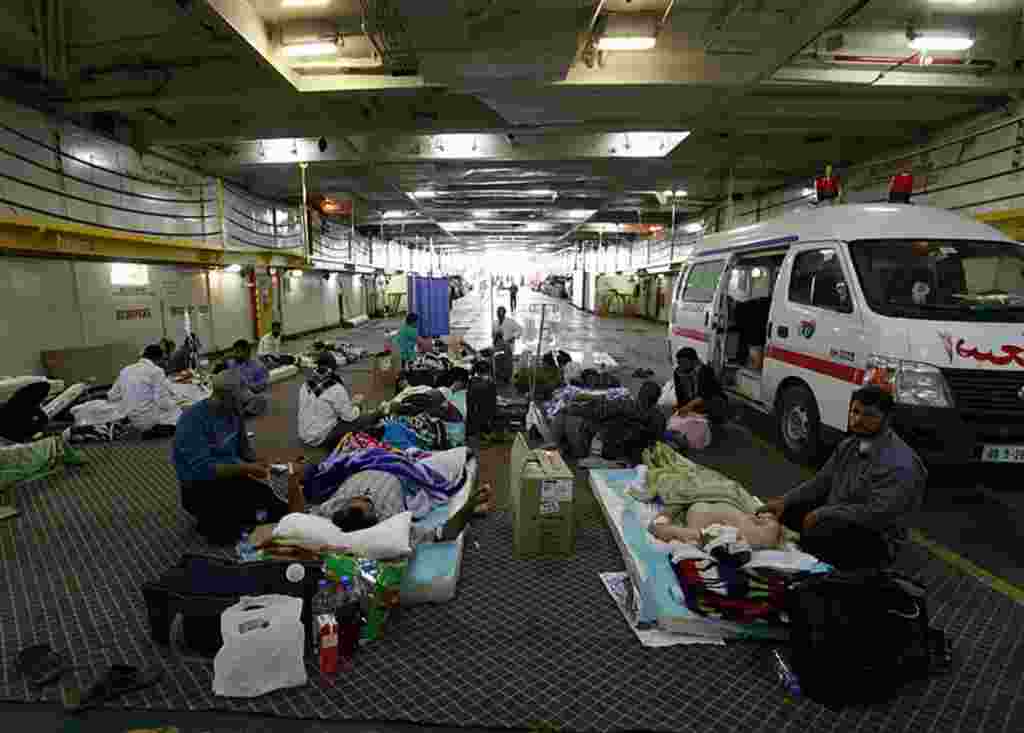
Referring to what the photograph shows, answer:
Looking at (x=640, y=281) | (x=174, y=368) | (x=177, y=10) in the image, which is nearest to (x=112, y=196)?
(x=174, y=368)

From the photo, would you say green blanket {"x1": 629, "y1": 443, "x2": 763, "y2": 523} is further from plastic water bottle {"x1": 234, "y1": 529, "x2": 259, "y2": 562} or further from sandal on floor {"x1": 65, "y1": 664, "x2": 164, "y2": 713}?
sandal on floor {"x1": 65, "y1": 664, "x2": 164, "y2": 713}

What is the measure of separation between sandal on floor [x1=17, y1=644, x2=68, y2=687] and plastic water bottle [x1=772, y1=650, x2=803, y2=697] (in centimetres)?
350

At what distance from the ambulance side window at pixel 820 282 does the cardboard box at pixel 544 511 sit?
10.6 ft

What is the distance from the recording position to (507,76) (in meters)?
6.20

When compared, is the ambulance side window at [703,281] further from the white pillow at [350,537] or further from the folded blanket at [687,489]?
the white pillow at [350,537]

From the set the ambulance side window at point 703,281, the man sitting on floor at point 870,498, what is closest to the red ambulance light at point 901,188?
the ambulance side window at point 703,281

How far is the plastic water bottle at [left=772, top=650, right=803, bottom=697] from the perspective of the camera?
2420 millimetres

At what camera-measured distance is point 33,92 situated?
291 inches

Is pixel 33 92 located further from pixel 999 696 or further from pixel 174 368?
pixel 999 696

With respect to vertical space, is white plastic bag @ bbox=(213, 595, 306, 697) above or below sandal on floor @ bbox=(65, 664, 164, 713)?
above

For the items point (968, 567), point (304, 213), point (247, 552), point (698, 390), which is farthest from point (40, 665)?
point (304, 213)

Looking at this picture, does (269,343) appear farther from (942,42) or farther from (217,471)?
(942,42)

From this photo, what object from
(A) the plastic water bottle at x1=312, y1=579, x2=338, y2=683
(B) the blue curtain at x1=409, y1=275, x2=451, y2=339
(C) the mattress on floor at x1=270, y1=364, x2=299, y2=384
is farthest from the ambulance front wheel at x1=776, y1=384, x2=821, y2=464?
(B) the blue curtain at x1=409, y1=275, x2=451, y2=339

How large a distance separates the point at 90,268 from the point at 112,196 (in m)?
1.34
